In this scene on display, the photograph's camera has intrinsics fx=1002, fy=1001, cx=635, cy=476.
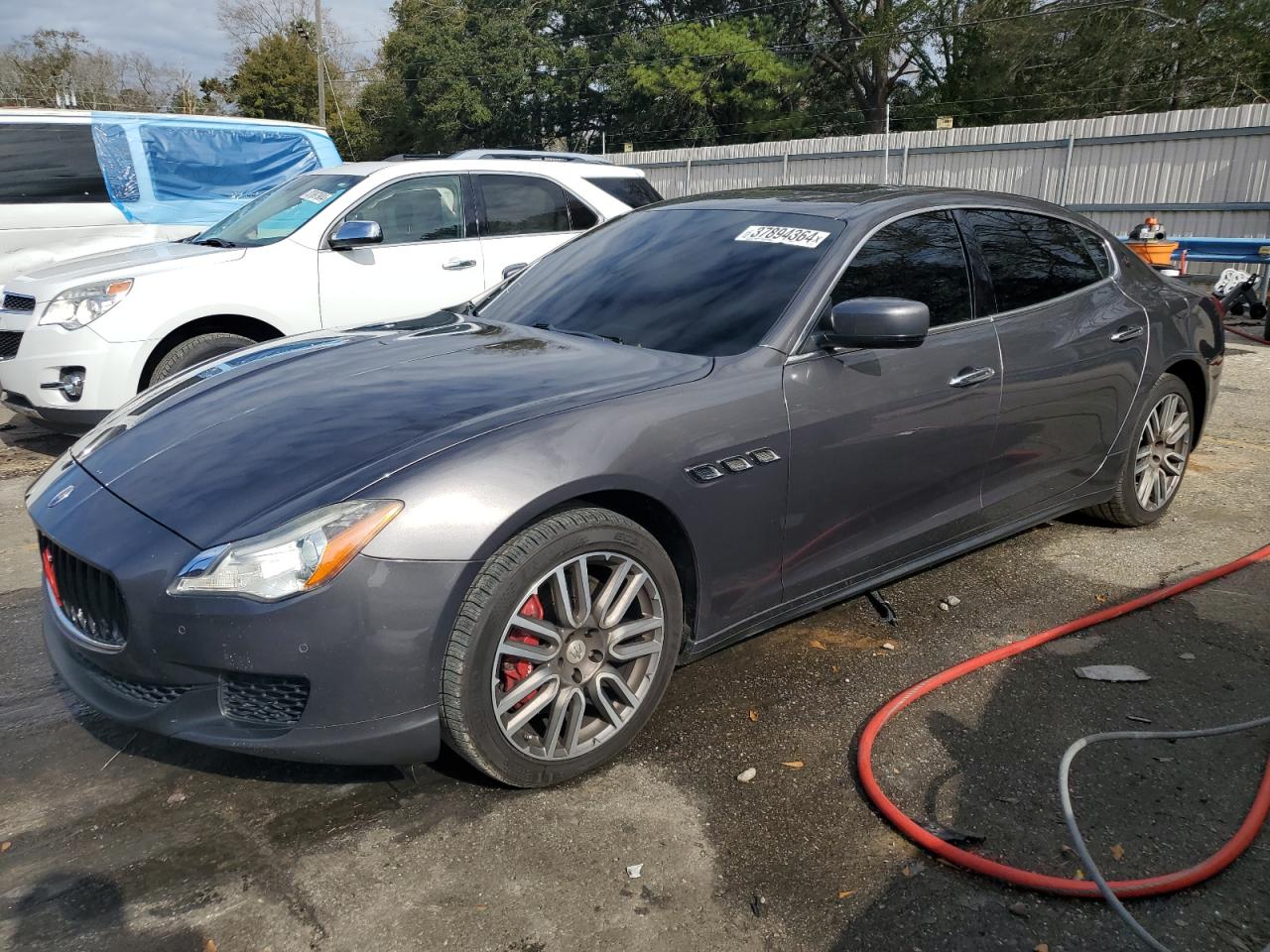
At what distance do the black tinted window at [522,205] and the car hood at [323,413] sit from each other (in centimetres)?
370

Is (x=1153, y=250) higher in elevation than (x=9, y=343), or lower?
lower

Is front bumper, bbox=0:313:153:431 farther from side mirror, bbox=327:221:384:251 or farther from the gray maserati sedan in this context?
the gray maserati sedan

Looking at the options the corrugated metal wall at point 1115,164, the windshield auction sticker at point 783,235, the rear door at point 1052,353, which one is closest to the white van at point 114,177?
the windshield auction sticker at point 783,235

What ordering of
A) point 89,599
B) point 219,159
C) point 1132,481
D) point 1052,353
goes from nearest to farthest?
point 89,599
point 1052,353
point 1132,481
point 219,159

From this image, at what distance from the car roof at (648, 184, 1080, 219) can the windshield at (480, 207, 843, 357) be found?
0.07m

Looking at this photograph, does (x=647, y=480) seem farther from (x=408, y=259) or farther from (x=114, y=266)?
(x=114, y=266)

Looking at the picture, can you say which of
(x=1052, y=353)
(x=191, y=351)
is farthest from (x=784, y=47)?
(x=1052, y=353)

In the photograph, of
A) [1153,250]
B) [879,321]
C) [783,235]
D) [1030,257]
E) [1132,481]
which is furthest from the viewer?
[1153,250]

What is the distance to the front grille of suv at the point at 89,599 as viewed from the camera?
7.92ft

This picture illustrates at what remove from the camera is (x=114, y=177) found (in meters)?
8.70

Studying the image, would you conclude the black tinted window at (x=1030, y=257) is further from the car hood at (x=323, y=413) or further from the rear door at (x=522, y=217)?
the rear door at (x=522, y=217)

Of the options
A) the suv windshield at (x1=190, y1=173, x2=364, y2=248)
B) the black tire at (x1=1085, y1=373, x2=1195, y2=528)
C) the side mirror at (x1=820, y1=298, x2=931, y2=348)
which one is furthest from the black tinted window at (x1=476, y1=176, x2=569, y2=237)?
the side mirror at (x1=820, y1=298, x2=931, y2=348)

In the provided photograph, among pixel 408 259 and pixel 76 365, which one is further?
pixel 408 259

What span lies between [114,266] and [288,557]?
4.41 metres
